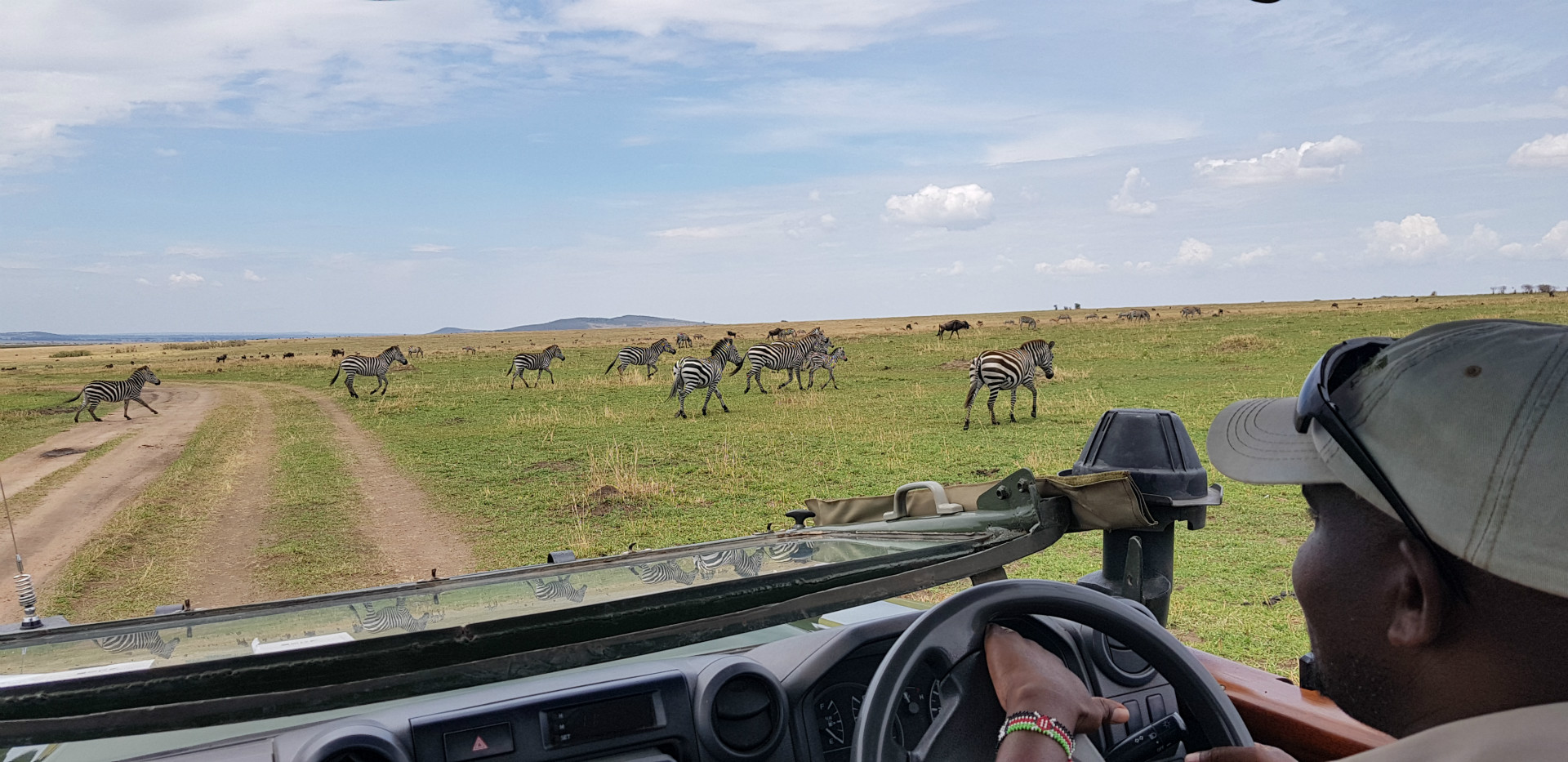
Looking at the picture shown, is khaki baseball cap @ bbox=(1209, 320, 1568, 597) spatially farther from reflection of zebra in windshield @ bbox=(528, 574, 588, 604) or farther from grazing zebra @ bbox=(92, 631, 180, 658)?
grazing zebra @ bbox=(92, 631, 180, 658)

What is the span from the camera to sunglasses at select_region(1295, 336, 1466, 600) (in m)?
0.99

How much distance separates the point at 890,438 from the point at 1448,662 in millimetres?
12003

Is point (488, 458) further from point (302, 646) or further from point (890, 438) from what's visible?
point (302, 646)

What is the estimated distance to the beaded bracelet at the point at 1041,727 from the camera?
4.42 feet

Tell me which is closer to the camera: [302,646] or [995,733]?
[995,733]

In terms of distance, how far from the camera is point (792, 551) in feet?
8.51

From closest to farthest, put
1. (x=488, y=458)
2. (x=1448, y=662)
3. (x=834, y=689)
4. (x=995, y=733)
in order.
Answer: (x=1448, y=662) → (x=995, y=733) → (x=834, y=689) → (x=488, y=458)

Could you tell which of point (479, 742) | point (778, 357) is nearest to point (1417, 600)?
point (479, 742)

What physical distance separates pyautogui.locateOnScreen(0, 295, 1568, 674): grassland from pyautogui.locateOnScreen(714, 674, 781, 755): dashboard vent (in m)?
3.94

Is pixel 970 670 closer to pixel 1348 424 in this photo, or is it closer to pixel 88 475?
pixel 1348 424

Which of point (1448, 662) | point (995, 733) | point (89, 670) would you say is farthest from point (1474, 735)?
point (89, 670)

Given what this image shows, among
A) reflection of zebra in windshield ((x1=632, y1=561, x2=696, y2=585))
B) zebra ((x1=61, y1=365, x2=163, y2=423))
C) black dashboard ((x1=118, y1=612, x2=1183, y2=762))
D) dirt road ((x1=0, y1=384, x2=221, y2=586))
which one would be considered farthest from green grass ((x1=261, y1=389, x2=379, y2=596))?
zebra ((x1=61, y1=365, x2=163, y2=423))

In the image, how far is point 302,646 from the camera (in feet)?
5.81

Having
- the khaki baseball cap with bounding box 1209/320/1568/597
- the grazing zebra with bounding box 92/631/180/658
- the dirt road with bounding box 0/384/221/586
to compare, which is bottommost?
the dirt road with bounding box 0/384/221/586
